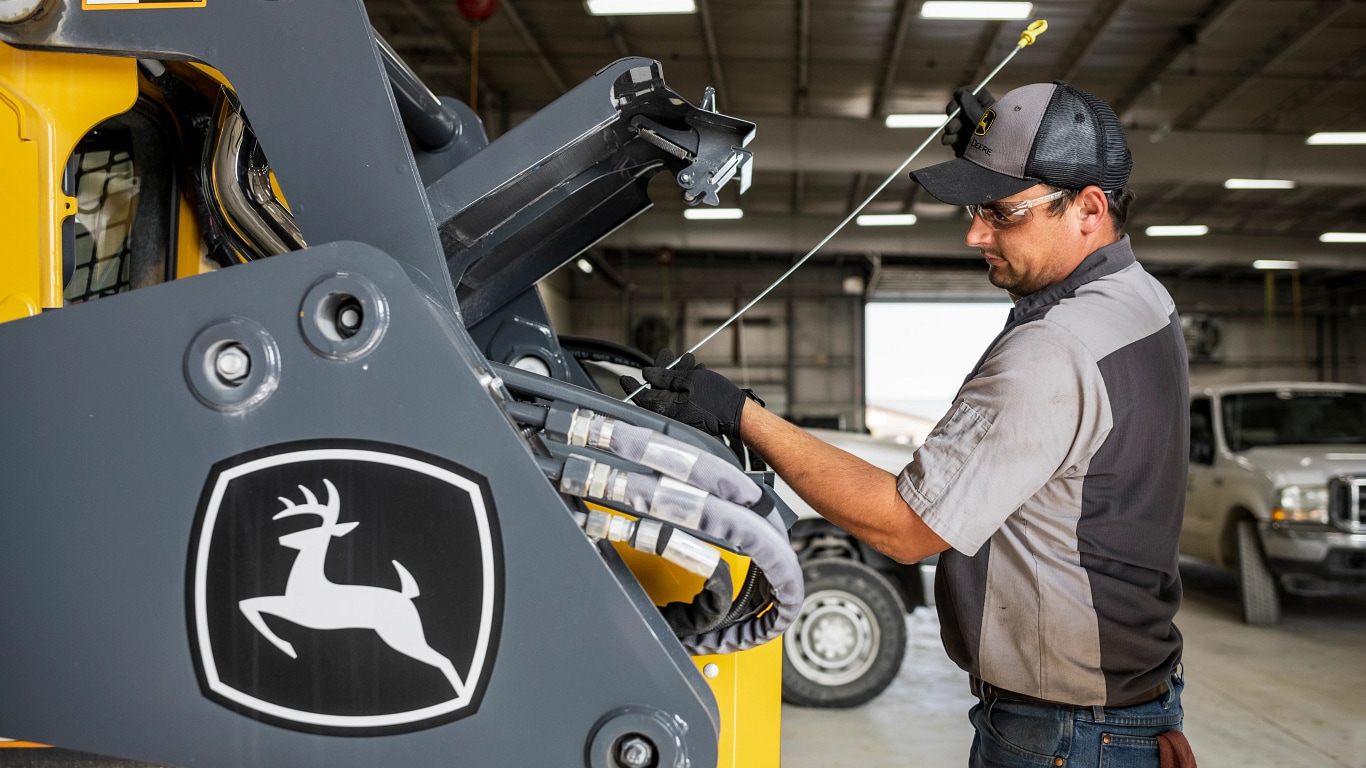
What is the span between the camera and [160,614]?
3.65 ft

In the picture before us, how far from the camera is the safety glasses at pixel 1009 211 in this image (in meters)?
1.67

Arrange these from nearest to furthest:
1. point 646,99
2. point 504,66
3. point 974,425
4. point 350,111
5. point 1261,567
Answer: point 350,111 < point 974,425 < point 646,99 < point 1261,567 < point 504,66

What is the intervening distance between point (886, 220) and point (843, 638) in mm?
14759

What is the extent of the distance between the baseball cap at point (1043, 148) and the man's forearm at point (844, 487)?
0.49 metres

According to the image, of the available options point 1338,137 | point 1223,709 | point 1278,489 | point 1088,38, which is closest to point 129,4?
point 1223,709

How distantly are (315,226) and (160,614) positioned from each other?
1.80 feet

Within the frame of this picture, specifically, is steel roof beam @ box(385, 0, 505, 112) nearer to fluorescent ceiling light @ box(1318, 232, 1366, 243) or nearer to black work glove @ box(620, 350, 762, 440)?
black work glove @ box(620, 350, 762, 440)

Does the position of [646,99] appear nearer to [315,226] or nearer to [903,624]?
[315,226]

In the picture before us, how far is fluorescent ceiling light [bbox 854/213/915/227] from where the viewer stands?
18406 millimetres

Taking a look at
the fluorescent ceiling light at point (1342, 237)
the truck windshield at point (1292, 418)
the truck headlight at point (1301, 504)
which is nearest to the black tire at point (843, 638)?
the truck headlight at point (1301, 504)

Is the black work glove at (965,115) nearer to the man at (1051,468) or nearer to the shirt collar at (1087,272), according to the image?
the man at (1051,468)

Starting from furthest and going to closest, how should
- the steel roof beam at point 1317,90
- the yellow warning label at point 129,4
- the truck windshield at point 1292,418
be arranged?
the steel roof beam at point 1317,90 → the truck windshield at point 1292,418 → the yellow warning label at point 129,4

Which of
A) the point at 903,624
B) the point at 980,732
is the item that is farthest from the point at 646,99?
the point at 903,624

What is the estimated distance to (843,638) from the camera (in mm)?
4910
